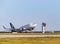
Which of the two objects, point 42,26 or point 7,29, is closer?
point 42,26

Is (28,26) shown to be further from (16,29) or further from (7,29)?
(7,29)

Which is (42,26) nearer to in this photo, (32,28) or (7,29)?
(32,28)

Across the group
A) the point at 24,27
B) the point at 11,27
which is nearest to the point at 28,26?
the point at 24,27

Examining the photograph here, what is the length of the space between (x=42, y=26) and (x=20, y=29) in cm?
2197

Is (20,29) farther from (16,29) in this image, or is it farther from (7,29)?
(7,29)

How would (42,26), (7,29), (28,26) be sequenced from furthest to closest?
(7,29) < (28,26) < (42,26)

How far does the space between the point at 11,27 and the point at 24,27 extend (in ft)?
22.1

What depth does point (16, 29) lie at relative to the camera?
4094 inches

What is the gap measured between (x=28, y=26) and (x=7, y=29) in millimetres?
13096

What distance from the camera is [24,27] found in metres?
104

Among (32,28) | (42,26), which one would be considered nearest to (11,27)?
(32,28)

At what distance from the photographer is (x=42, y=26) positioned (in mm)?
83250

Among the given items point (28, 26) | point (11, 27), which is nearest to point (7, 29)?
point (11, 27)

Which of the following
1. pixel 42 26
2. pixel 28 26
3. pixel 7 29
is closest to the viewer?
pixel 42 26
